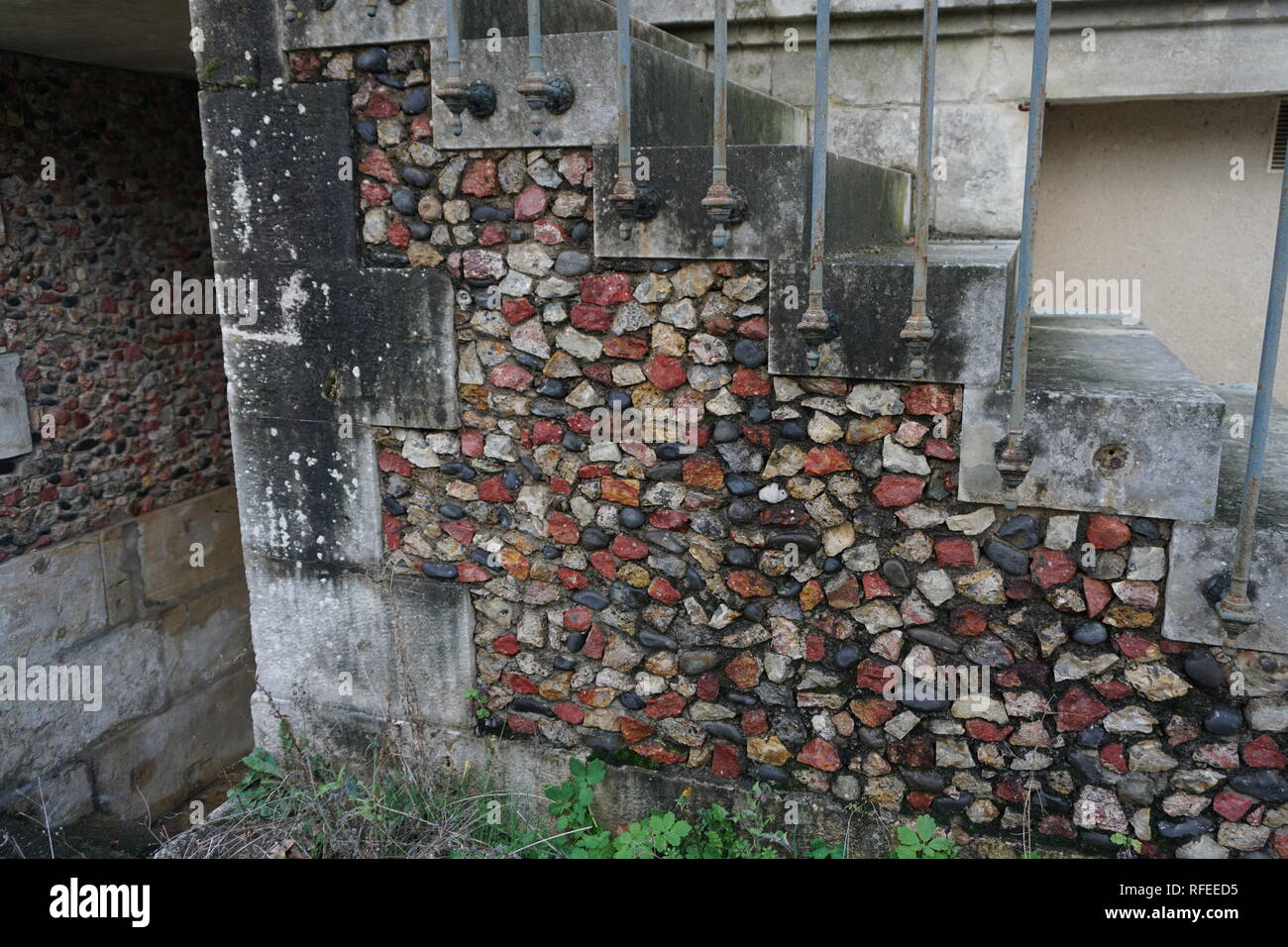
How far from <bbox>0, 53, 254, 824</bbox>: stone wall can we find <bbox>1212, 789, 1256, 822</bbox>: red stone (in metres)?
5.21

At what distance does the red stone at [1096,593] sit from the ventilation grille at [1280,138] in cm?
213

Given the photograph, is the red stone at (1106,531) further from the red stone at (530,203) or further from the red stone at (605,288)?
the red stone at (530,203)

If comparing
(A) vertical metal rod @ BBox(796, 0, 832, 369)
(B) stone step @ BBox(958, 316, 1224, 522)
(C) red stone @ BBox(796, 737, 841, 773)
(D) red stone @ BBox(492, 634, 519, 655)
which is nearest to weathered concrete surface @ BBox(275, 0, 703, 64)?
(A) vertical metal rod @ BBox(796, 0, 832, 369)

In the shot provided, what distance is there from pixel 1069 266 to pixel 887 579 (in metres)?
1.99

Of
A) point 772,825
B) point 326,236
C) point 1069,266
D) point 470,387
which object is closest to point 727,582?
point 772,825

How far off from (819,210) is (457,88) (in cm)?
101

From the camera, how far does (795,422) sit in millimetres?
2668

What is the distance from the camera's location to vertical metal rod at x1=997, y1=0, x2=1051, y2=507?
2262mm

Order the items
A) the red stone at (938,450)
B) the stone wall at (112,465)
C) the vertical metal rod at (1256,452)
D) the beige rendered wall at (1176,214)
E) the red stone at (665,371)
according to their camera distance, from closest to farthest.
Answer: the vertical metal rod at (1256,452) < the red stone at (938,450) < the red stone at (665,371) < the beige rendered wall at (1176,214) < the stone wall at (112,465)

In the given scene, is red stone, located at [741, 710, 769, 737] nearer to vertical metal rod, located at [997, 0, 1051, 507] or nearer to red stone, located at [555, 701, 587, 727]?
red stone, located at [555, 701, 587, 727]

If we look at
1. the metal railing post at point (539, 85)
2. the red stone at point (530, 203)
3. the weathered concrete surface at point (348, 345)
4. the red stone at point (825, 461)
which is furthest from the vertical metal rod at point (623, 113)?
the red stone at point (825, 461)

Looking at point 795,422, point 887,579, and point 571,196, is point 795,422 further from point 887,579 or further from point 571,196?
point 571,196

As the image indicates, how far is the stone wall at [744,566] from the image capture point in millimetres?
2502

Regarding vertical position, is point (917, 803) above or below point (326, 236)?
below
